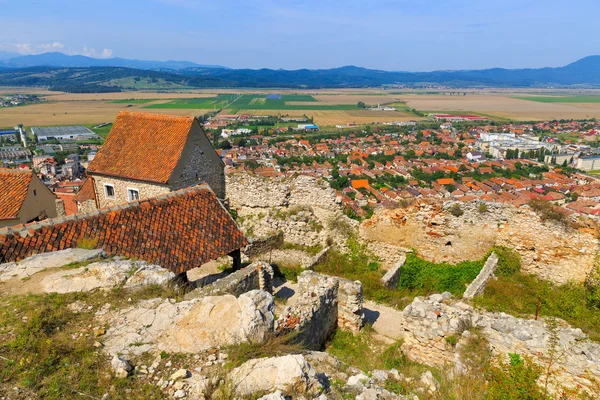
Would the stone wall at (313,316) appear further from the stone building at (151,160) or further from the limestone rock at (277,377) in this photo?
the stone building at (151,160)

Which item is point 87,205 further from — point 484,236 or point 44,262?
point 484,236

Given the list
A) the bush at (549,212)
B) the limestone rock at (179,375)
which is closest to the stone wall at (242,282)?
the limestone rock at (179,375)

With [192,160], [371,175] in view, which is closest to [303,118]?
[371,175]

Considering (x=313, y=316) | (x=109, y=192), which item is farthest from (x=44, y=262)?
(x=109, y=192)

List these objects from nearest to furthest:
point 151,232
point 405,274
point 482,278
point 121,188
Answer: point 151,232, point 482,278, point 405,274, point 121,188

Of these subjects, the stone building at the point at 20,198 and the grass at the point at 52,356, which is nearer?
the grass at the point at 52,356

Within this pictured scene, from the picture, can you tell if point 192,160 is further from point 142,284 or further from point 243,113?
point 243,113
